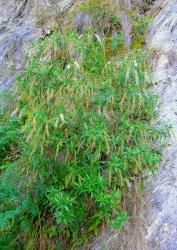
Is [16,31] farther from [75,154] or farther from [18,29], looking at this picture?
[75,154]

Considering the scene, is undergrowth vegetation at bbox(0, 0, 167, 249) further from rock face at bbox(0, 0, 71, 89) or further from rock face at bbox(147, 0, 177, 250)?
rock face at bbox(0, 0, 71, 89)

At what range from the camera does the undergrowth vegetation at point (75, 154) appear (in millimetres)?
3814

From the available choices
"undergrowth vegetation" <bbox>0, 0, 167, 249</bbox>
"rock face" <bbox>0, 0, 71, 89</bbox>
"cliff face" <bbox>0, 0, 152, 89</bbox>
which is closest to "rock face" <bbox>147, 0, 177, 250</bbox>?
"undergrowth vegetation" <bbox>0, 0, 167, 249</bbox>

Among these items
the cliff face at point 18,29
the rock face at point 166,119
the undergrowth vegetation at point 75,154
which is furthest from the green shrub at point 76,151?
the cliff face at point 18,29

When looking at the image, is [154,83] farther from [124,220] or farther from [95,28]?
[124,220]

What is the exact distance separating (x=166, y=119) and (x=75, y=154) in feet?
4.60

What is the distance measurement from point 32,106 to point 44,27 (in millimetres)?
3289

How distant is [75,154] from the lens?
152 inches

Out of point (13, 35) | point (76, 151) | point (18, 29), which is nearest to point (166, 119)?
point (76, 151)

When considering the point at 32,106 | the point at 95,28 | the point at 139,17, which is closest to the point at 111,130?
the point at 32,106

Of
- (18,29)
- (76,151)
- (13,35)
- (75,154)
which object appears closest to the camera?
(75,154)

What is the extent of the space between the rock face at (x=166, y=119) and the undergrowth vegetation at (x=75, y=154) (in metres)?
0.22

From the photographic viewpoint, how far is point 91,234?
13.0ft

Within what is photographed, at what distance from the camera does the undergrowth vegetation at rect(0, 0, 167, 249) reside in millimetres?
3814
